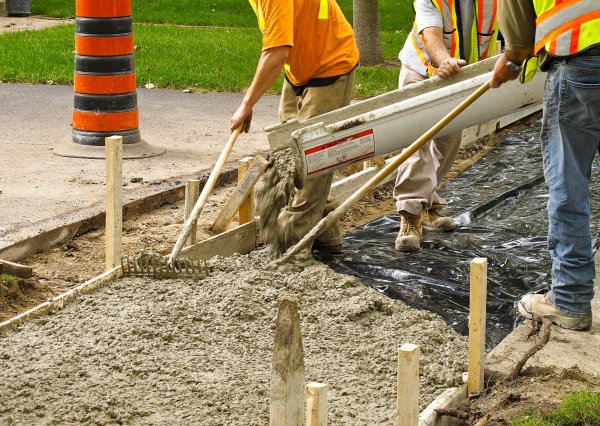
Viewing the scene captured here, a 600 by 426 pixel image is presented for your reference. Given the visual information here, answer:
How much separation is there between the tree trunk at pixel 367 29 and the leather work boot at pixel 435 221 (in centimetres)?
695

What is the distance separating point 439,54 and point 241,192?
1.44 metres

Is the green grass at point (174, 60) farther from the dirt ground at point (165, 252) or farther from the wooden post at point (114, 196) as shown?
the wooden post at point (114, 196)

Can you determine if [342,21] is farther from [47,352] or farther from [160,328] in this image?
[47,352]

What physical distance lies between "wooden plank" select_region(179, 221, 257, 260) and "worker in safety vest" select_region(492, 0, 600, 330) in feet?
6.12

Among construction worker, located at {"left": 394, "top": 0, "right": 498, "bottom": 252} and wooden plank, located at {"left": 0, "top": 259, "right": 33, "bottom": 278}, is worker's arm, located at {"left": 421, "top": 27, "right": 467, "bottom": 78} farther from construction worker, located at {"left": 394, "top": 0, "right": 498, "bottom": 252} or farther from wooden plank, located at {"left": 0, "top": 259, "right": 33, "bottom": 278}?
wooden plank, located at {"left": 0, "top": 259, "right": 33, "bottom": 278}

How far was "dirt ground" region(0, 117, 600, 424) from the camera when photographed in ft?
12.9

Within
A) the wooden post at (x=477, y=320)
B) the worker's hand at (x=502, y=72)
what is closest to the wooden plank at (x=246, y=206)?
the worker's hand at (x=502, y=72)

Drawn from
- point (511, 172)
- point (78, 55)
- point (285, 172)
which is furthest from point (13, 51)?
point (285, 172)

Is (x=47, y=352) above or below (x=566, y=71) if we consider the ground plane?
below

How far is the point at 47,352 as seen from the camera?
4305 millimetres

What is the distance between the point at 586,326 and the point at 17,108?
7.17m

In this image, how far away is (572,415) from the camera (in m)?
3.75

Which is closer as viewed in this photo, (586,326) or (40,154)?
(586,326)

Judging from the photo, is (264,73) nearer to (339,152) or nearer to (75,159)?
(339,152)
